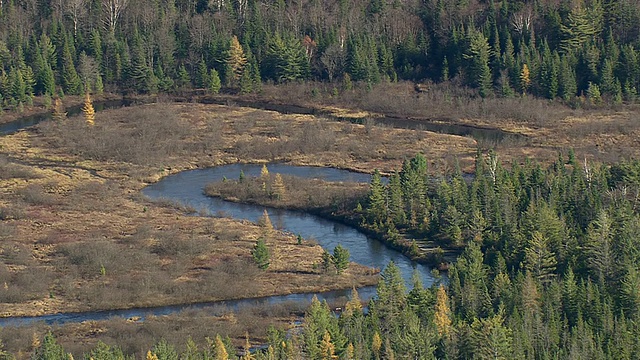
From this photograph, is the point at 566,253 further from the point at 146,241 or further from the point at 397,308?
the point at 146,241

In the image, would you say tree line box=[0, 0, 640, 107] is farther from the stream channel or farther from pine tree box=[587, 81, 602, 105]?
the stream channel

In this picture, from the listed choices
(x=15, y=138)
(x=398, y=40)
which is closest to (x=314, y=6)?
(x=398, y=40)

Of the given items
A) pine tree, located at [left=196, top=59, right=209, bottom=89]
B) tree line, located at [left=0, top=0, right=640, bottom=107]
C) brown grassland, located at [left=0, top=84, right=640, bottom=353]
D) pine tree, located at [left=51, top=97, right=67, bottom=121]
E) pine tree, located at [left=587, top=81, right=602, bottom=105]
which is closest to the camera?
brown grassland, located at [left=0, top=84, right=640, bottom=353]

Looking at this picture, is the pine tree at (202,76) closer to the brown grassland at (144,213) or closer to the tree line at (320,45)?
the tree line at (320,45)

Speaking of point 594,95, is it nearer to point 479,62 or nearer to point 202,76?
point 479,62

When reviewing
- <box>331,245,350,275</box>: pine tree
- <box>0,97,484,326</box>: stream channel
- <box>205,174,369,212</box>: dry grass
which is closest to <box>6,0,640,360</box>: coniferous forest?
<box>0,97,484,326</box>: stream channel

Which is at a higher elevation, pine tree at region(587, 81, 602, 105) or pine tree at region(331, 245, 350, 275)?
pine tree at region(587, 81, 602, 105)

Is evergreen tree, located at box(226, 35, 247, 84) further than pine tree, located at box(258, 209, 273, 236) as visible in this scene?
Yes
